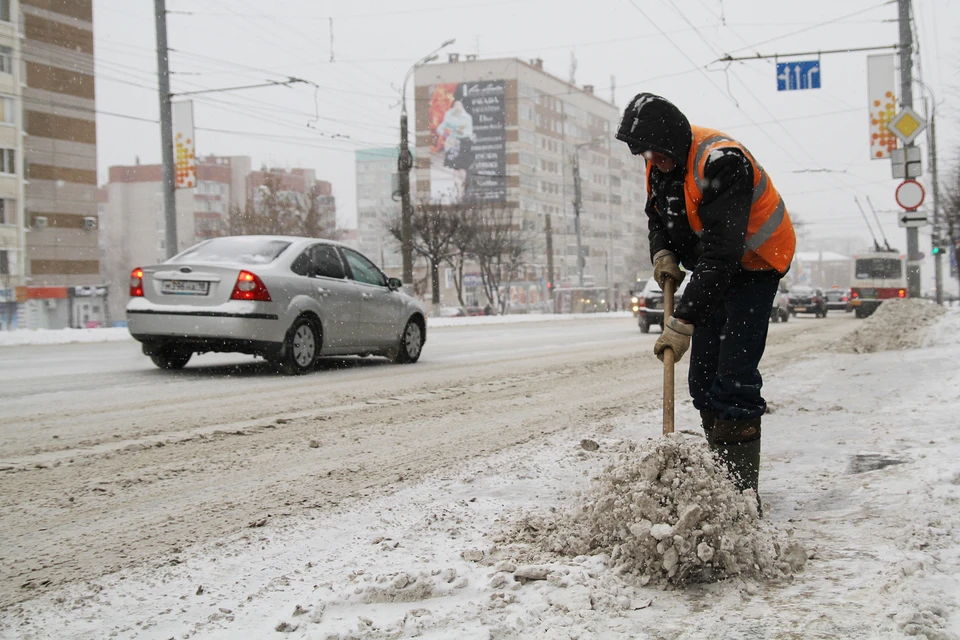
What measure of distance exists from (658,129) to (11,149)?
58769 millimetres

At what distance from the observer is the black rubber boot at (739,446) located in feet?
11.6

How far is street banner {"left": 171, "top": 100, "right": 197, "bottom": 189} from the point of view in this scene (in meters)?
23.3

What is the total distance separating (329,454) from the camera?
509 centimetres

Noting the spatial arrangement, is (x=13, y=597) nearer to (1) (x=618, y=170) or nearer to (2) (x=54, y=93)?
(2) (x=54, y=93)

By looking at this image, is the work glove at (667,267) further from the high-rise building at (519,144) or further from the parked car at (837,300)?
the high-rise building at (519,144)

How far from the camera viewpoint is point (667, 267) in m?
3.70

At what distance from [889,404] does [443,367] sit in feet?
17.0

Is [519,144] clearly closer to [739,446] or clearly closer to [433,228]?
[433,228]

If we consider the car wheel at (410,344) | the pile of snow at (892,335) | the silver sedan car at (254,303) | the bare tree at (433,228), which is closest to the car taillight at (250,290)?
the silver sedan car at (254,303)

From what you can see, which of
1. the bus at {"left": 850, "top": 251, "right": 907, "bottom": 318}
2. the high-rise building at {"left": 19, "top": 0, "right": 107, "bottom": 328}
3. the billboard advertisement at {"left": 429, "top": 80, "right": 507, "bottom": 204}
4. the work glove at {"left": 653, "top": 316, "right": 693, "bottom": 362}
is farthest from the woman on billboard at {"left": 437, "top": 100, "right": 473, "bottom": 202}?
the work glove at {"left": 653, "top": 316, "right": 693, "bottom": 362}

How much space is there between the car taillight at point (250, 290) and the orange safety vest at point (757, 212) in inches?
249

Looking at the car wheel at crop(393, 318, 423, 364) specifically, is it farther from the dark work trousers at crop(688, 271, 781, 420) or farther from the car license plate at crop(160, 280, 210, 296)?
the dark work trousers at crop(688, 271, 781, 420)

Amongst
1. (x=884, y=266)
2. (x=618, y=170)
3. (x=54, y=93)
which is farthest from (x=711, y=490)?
(x=618, y=170)

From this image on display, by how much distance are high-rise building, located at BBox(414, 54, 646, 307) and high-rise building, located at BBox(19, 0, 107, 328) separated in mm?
37295
